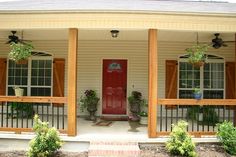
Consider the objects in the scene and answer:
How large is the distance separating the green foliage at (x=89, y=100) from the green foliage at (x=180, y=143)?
4.03m

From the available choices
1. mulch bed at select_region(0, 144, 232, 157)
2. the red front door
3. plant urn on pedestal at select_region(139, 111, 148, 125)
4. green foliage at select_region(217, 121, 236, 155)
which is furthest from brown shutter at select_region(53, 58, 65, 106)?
green foliage at select_region(217, 121, 236, 155)

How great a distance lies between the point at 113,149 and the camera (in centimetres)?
664

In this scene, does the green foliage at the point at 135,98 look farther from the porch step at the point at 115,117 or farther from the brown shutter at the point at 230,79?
the brown shutter at the point at 230,79

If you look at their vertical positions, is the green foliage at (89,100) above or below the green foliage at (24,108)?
above

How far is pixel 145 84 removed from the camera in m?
10.6

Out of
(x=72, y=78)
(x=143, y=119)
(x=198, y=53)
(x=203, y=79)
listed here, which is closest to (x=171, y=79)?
(x=203, y=79)

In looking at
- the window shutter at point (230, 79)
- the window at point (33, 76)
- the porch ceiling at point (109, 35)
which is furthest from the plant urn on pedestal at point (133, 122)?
the window shutter at point (230, 79)

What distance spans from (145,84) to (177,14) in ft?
12.8

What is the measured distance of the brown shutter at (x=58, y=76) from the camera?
10.5 m

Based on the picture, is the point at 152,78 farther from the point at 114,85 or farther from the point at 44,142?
the point at 114,85

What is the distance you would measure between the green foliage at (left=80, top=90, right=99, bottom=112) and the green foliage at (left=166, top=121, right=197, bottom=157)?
13.2 ft

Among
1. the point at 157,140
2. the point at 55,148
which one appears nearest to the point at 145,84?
the point at 157,140

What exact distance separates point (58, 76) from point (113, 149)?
470 centimetres

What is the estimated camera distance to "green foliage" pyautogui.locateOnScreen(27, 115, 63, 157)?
639 cm
